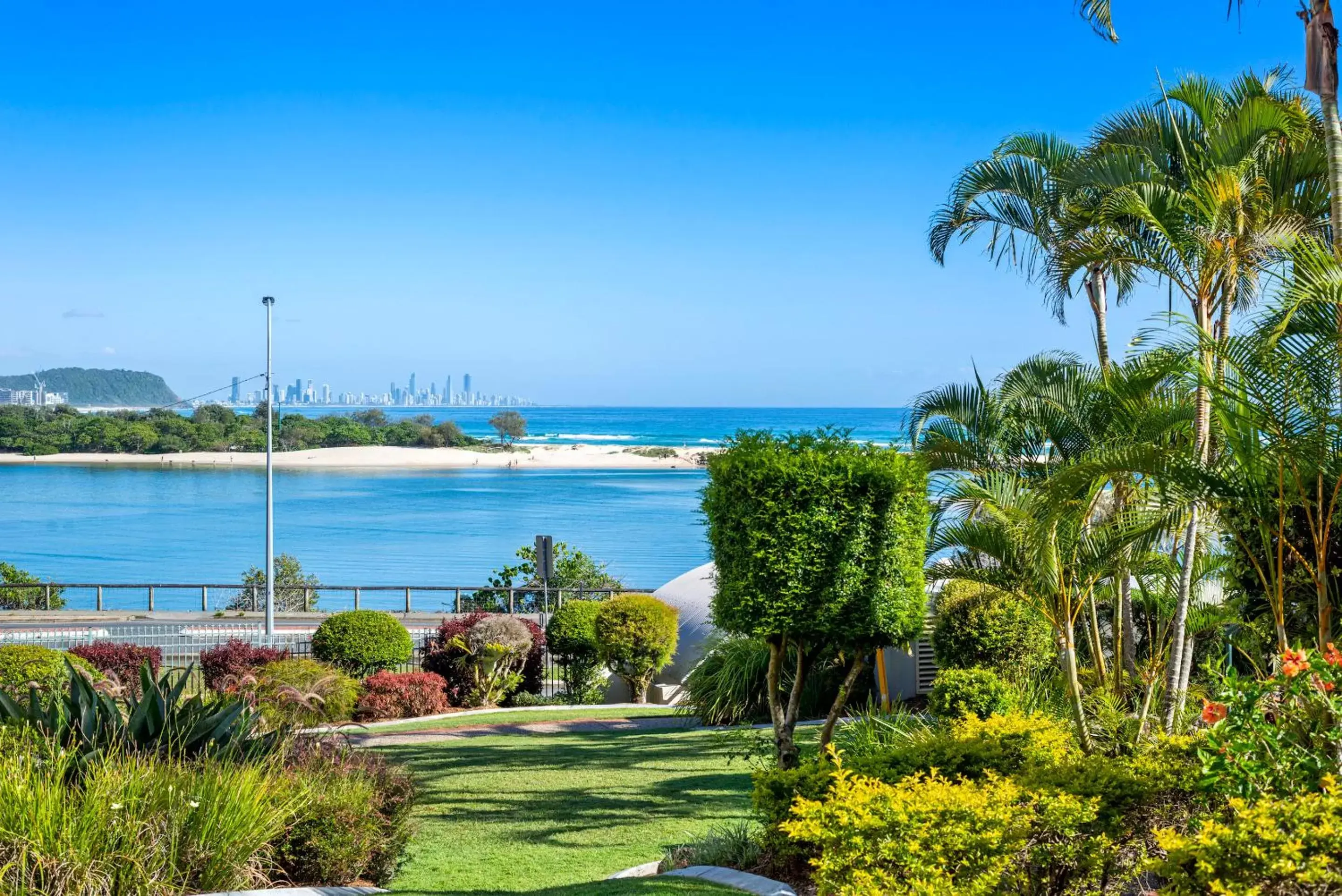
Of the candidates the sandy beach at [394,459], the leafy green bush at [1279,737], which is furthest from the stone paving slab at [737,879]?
the sandy beach at [394,459]

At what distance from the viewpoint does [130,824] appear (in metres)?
6.21

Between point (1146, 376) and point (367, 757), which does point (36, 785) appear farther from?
point (1146, 376)

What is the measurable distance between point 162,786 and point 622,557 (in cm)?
5288

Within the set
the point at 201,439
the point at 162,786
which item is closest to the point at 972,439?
the point at 162,786

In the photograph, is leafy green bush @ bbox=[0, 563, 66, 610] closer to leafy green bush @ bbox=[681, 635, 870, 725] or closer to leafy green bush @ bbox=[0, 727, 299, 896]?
leafy green bush @ bbox=[681, 635, 870, 725]

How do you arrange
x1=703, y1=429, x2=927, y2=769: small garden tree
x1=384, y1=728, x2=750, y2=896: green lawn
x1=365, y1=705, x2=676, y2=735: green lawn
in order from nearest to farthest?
x1=384, y1=728, x2=750, y2=896: green lawn, x1=703, y1=429, x2=927, y2=769: small garden tree, x1=365, y1=705, x2=676, y2=735: green lawn

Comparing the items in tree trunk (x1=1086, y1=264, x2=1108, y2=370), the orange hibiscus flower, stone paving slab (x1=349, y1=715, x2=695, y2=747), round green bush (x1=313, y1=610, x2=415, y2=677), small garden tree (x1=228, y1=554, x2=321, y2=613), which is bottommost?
small garden tree (x1=228, y1=554, x2=321, y2=613)

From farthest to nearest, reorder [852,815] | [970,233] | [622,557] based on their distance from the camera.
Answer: [622,557], [970,233], [852,815]

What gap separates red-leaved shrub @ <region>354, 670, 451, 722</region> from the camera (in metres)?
16.3

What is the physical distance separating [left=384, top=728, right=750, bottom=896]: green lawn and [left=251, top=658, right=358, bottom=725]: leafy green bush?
1.17 meters

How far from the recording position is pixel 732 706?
1509 cm

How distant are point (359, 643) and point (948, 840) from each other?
15.2 meters

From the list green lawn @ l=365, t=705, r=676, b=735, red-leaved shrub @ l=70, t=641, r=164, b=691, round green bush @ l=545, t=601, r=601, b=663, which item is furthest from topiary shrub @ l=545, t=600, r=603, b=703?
red-leaved shrub @ l=70, t=641, r=164, b=691

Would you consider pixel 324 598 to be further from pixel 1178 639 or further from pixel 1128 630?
pixel 1178 639
